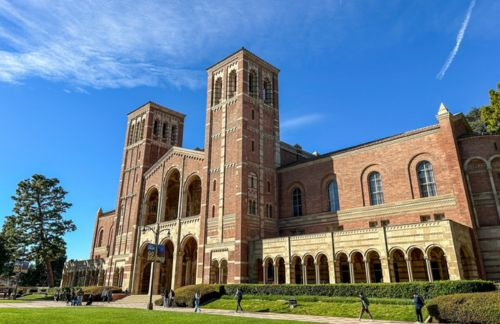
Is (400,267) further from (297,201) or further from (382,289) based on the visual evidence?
(297,201)

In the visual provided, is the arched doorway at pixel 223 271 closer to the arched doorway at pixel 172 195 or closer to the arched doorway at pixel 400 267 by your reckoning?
the arched doorway at pixel 172 195

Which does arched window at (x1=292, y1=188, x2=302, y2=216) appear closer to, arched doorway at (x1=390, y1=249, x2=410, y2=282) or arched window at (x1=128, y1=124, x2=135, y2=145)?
arched doorway at (x1=390, y1=249, x2=410, y2=282)

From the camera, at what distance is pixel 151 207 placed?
51.7 meters

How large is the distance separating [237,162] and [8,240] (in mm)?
37903

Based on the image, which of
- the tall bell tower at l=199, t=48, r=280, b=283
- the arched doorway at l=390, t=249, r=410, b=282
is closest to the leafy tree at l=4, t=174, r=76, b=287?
the tall bell tower at l=199, t=48, r=280, b=283

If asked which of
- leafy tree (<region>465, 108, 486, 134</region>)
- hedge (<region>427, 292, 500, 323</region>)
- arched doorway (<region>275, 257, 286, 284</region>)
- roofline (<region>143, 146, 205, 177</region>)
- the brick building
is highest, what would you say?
leafy tree (<region>465, 108, 486, 134</region>)

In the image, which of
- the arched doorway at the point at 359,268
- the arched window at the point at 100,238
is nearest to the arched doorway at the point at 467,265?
the arched doorway at the point at 359,268

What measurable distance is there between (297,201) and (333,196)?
14.5ft

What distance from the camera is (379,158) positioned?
115 ft

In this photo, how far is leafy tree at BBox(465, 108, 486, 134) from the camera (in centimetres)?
5044

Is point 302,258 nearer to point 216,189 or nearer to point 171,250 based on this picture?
point 216,189

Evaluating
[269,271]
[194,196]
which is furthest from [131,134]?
[269,271]

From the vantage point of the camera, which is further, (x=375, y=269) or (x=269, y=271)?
(x=269, y=271)

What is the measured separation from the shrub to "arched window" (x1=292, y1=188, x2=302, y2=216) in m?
12.2
